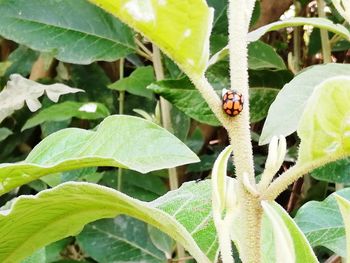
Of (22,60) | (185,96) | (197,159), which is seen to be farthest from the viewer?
(22,60)

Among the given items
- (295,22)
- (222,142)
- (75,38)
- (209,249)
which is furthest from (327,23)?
(222,142)

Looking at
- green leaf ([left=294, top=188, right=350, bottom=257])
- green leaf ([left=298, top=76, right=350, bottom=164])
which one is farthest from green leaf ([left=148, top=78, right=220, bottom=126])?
green leaf ([left=298, top=76, right=350, bottom=164])

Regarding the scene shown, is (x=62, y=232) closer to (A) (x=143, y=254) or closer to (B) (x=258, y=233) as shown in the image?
(B) (x=258, y=233)

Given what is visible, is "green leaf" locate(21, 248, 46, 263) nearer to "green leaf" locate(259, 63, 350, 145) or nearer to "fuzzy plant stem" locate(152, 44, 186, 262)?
"green leaf" locate(259, 63, 350, 145)

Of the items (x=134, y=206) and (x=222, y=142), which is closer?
(x=134, y=206)

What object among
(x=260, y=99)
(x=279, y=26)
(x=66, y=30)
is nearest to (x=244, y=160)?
(x=279, y=26)

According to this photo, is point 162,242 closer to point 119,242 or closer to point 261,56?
point 119,242
